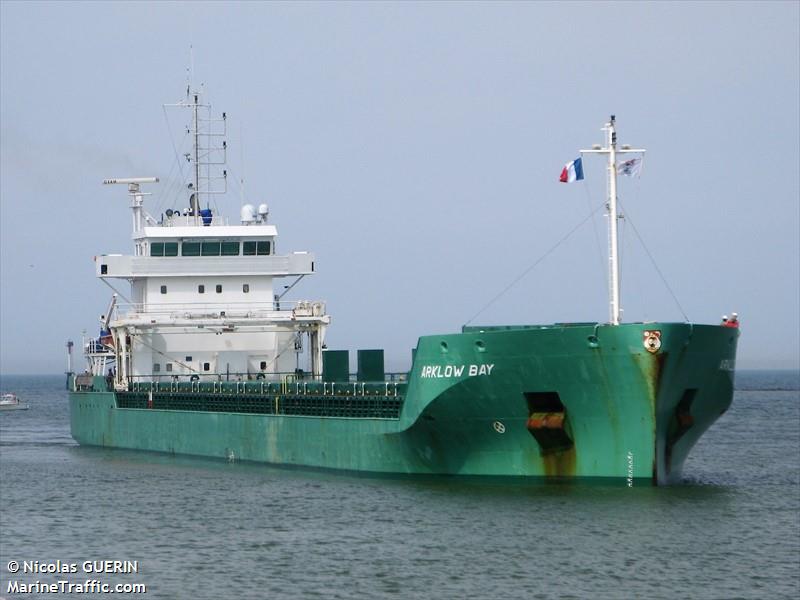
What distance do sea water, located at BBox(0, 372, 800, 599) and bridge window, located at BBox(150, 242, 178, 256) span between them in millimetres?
10563

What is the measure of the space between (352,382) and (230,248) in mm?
11037

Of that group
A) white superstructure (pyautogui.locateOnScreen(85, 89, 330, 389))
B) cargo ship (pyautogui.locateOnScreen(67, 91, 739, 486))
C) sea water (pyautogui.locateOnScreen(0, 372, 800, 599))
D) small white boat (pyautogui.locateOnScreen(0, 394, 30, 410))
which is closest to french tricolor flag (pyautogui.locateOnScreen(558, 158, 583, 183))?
cargo ship (pyautogui.locateOnScreen(67, 91, 739, 486))

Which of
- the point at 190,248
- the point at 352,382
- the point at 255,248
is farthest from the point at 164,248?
the point at 352,382

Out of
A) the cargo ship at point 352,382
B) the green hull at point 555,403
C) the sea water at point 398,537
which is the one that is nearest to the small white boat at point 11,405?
the cargo ship at point 352,382

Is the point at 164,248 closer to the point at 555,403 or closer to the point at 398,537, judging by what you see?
the point at 555,403

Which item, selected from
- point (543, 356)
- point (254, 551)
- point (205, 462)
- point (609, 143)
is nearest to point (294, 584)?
point (254, 551)

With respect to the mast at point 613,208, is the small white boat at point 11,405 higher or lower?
lower

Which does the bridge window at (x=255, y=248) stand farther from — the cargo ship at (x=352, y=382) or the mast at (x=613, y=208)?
the mast at (x=613, y=208)

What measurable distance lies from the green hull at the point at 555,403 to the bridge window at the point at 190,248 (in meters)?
13.0

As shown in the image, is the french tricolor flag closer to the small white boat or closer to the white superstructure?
the white superstructure

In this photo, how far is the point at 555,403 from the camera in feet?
92.9

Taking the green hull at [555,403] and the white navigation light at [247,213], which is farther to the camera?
the white navigation light at [247,213]

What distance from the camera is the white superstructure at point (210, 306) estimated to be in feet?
141

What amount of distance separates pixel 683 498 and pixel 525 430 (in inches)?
136
